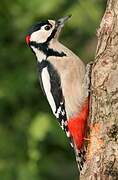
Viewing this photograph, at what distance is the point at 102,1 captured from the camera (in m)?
9.68

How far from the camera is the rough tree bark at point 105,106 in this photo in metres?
6.37

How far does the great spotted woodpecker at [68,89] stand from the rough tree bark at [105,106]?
34 cm

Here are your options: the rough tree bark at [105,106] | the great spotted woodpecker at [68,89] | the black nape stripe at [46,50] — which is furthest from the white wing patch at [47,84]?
the rough tree bark at [105,106]

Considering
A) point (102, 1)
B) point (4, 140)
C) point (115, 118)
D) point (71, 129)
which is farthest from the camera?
point (102, 1)

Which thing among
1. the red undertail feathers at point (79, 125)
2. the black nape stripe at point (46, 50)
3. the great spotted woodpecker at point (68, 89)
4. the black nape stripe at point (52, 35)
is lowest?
the red undertail feathers at point (79, 125)

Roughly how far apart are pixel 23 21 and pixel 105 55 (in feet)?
9.32

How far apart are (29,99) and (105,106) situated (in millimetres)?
2839

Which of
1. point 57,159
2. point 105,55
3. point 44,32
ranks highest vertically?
point 44,32

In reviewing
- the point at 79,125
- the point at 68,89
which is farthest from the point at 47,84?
the point at 79,125

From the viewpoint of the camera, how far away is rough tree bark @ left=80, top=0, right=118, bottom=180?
6367mm

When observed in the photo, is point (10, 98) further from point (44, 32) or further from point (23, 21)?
point (44, 32)

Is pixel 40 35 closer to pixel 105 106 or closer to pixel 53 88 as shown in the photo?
pixel 53 88

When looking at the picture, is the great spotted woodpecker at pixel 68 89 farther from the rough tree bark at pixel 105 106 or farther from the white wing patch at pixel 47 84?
the rough tree bark at pixel 105 106

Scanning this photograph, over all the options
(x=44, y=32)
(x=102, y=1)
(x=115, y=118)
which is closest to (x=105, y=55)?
(x=115, y=118)
